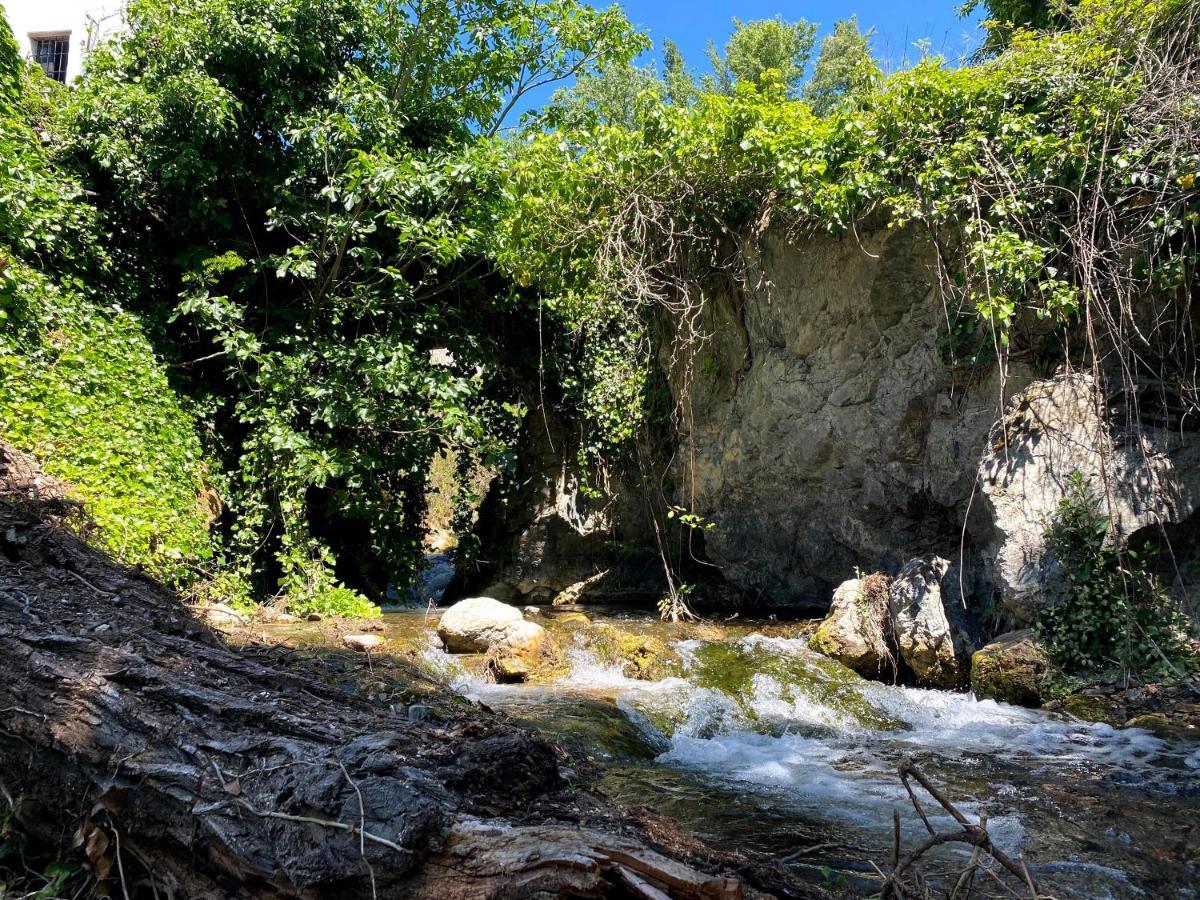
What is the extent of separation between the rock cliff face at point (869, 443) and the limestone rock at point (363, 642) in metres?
4.41

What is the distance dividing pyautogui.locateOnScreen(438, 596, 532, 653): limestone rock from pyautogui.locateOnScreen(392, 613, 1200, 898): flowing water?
258mm

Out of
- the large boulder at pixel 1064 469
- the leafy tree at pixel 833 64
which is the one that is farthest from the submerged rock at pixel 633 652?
the leafy tree at pixel 833 64

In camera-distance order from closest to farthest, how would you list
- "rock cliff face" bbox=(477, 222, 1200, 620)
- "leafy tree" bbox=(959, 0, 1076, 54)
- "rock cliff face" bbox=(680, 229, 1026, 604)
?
"rock cliff face" bbox=(477, 222, 1200, 620)
"rock cliff face" bbox=(680, 229, 1026, 604)
"leafy tree" bbox=(959, 0, 1076, 54)

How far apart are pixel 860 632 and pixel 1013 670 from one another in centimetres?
130

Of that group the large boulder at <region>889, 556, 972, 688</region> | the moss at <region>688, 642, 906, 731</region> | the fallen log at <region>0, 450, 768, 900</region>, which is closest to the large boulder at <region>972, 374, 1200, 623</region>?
the large boulder at <region>889, 556, 972, 688</region>

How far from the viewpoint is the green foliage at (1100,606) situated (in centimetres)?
624

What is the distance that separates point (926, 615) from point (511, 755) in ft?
18.7

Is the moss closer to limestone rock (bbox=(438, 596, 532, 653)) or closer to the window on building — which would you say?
limestone rock (bbox=(438, 596, 532, 653))

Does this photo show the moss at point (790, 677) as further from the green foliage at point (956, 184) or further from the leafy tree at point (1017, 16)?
the leafy tree at point (1017, 16)

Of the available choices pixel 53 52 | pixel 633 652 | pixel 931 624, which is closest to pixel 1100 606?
pixel 931 624

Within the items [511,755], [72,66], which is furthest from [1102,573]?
[72,66]

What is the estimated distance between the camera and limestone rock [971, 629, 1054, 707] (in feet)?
20.9

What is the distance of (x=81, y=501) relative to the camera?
6.05 metres

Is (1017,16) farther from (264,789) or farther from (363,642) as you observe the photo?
(264,789)
